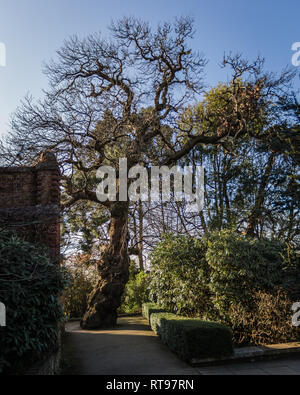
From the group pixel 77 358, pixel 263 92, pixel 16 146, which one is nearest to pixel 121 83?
pixel 16 146

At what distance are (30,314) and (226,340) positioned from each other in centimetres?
387

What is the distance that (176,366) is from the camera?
6.33 metres

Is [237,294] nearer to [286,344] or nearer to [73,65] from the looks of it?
[286,344]

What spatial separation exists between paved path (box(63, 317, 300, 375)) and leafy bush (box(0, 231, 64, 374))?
1362 millimetres

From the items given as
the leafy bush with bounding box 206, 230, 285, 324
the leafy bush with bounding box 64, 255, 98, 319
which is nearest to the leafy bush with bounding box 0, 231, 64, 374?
the leafy bush with bounding box 206, 230, 285, 324

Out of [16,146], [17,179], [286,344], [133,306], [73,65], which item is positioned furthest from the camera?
[133,306]

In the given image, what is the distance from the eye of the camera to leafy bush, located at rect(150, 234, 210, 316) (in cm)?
894

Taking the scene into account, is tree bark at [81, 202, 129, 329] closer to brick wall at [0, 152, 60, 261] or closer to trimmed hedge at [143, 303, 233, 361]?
brick wall at [0, 152, 60, 261]

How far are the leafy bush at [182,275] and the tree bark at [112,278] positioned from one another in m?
1.26

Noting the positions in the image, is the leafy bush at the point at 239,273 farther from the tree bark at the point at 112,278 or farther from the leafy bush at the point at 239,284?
the tree bark at the point at 112,278

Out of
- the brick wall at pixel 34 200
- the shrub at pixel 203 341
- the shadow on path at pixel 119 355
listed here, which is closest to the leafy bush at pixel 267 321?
the shrub at pixel 203 341

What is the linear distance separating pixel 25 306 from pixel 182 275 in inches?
213
